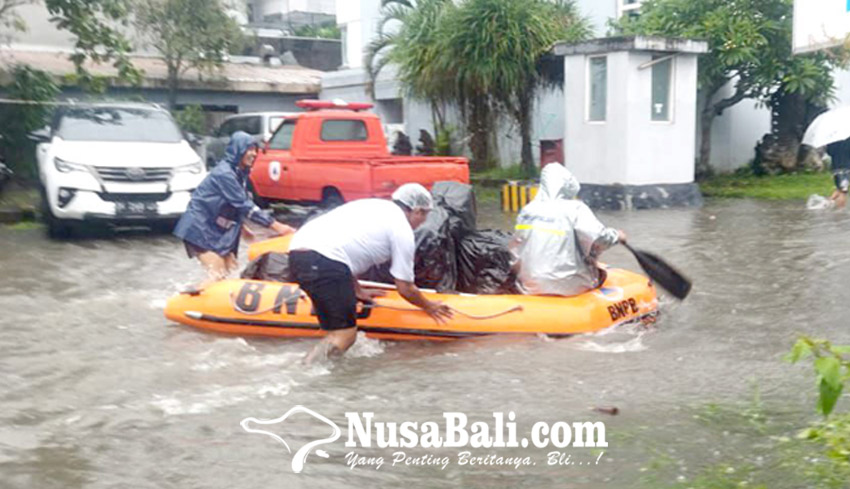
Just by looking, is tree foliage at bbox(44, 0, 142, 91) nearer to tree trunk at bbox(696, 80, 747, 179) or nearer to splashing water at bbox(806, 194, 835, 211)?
tree trunk at bbox(696, 80, 747, 179)

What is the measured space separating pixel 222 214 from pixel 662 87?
35.2 feet

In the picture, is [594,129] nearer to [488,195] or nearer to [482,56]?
[488,195]

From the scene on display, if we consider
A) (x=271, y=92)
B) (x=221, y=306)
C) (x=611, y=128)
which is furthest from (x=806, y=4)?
(x=271, y=92)

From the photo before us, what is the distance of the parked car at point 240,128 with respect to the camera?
19.2 metres

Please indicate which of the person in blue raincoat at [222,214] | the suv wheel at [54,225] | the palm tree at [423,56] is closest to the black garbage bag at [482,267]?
the person in blue raincoat at [222,214]

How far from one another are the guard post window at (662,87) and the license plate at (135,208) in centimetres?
868

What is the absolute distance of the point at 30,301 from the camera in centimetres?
962

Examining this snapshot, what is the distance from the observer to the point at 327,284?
6836 millimetres

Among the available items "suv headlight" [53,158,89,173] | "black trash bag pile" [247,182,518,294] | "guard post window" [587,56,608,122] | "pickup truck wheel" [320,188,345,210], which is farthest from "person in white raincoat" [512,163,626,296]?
"guard post window" [587,56,608,122]

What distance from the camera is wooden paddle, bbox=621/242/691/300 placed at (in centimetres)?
850

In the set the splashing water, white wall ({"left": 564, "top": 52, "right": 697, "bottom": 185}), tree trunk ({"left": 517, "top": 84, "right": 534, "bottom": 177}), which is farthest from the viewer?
tree trunk ({"left": 517, "top": 84, "right": 534, "bottom": 177})

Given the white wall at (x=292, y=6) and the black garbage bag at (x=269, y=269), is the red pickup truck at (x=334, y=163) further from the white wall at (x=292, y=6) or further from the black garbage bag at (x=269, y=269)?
the white wall at (x=292, y=6)

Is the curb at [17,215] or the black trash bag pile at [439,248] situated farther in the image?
the curb at [17,215]

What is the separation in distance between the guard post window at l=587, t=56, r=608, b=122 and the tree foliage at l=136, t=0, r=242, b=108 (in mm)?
9417
